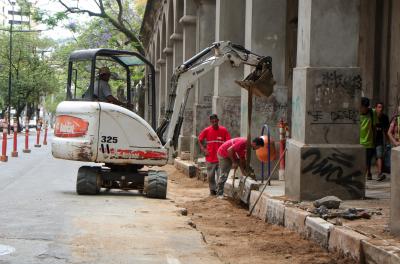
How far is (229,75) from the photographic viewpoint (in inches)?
768

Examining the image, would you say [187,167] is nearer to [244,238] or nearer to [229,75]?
[229,75]

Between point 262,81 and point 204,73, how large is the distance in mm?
1450

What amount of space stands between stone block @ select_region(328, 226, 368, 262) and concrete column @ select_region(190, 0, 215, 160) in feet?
49.4

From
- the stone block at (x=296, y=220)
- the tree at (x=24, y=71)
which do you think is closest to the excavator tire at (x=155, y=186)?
the stone block at (x=296, y=220)

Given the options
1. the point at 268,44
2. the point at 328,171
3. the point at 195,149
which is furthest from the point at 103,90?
the point at 195,149

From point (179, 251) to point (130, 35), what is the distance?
3376 centimetres

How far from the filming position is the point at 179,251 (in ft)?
27.7

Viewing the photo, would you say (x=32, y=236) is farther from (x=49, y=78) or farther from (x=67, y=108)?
(x=49, y=78)

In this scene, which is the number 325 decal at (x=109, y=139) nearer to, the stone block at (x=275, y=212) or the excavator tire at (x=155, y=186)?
the excavator tire at (x=155, y=186)

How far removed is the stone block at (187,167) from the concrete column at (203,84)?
18.2 inches

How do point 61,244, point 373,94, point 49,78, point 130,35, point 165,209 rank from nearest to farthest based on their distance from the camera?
point 61,244 < point 165,209 < point 373,94 < point 130,35 < point 49,78

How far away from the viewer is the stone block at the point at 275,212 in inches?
427

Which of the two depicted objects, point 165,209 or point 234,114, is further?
point 234,114

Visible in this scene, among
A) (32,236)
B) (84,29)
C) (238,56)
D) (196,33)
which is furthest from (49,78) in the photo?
(32,236)
